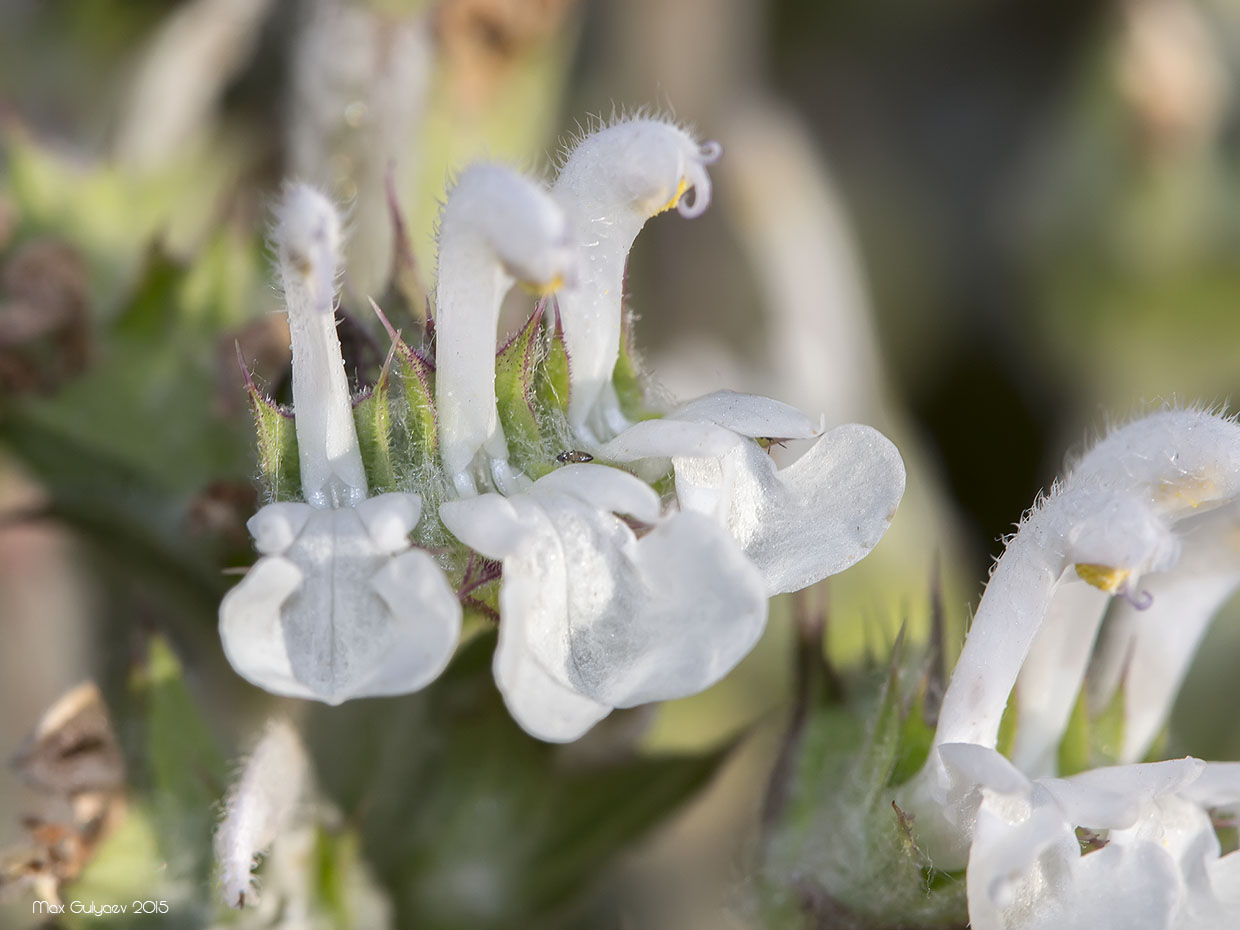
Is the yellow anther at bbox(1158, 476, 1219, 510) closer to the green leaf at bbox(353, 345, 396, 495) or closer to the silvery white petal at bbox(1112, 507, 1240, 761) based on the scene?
the silvery white petal at bbox(1112, 507, 1240, 761)

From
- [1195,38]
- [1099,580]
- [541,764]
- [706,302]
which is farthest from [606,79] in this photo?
[1099,580]

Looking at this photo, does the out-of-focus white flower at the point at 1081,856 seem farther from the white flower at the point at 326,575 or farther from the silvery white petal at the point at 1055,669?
the white flower at the point at 326,575

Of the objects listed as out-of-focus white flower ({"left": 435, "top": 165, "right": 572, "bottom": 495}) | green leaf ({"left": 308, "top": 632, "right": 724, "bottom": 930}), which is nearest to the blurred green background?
green leaf ({"left": 308, "top": 632, "right": 724, "bottom": 930})

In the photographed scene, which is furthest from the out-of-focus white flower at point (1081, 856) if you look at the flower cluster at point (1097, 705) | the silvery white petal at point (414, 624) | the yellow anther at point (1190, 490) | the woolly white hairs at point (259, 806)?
the woolly white hairs at point (259, 806)

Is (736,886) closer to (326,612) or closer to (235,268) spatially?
(326,612)

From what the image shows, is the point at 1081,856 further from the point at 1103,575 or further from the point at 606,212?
the point at 606,212

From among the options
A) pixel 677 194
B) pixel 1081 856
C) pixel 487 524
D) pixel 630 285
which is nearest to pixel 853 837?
pixel 1081 856
